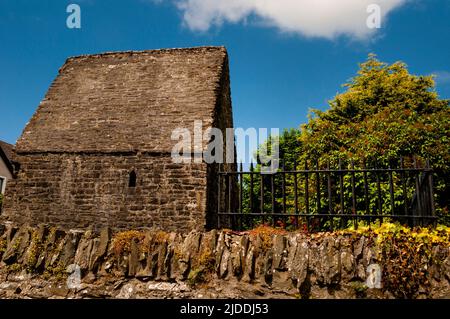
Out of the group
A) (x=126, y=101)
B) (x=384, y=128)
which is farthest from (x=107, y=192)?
(x=384, y=128)

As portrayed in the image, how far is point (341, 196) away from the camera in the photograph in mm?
5992

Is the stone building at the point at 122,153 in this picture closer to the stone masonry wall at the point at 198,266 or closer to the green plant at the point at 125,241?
the green plant at the point at 125,241

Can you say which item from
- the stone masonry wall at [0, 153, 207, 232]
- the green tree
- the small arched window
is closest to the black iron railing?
the green tree

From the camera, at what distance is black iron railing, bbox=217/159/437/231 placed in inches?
234

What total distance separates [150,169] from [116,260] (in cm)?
503

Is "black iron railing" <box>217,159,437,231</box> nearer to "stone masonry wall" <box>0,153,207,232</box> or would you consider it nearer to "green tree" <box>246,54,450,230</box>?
"green tree" <box>246,54,450,230</box>

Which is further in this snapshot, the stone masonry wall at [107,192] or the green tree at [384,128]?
the green tree at [384,128]

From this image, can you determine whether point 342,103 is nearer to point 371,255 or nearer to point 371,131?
point 371,131

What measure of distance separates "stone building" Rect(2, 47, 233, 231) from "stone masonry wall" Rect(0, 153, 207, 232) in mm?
30

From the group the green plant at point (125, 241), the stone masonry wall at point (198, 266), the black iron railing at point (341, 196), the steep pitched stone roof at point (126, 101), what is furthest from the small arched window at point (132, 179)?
the green plant at point (125, 241)

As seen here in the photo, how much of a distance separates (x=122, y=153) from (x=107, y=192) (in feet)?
4.25

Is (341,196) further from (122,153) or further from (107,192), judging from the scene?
(107,192)

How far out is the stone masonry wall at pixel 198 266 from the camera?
398cm

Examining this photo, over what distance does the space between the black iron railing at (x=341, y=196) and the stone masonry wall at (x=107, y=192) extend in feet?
3.90
